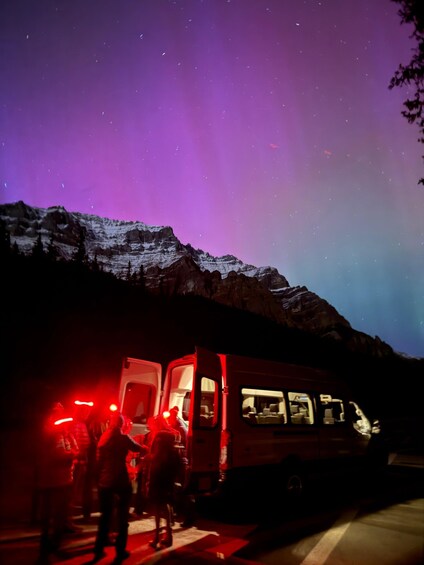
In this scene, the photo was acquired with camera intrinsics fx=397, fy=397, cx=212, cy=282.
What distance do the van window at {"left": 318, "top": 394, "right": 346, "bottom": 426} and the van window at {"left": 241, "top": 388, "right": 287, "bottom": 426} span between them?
47.1 inches

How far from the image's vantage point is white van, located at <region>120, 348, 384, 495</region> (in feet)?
21.9

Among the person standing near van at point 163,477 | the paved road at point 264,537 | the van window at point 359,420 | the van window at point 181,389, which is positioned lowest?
the paved road at point 264,537

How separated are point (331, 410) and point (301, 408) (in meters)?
1.14

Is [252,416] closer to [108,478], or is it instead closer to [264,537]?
[264,537]

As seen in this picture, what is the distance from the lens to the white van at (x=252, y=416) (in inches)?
262

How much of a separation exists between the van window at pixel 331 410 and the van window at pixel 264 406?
1196 millimetres

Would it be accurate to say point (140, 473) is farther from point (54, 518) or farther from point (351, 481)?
point (351, 481)

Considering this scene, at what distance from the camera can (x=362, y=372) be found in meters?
91.5

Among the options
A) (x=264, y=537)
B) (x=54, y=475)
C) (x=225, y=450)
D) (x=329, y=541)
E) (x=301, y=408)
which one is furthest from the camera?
(x=301, y=408)

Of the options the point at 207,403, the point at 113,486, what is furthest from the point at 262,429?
the point at 113,486

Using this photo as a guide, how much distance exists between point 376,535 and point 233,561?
2442 mm

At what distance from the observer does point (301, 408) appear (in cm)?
862

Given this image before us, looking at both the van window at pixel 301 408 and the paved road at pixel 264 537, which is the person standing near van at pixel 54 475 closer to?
the paved road at pixel 264 537

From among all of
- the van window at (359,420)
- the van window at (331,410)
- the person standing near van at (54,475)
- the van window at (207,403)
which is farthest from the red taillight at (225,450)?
the van window at (359,420)
